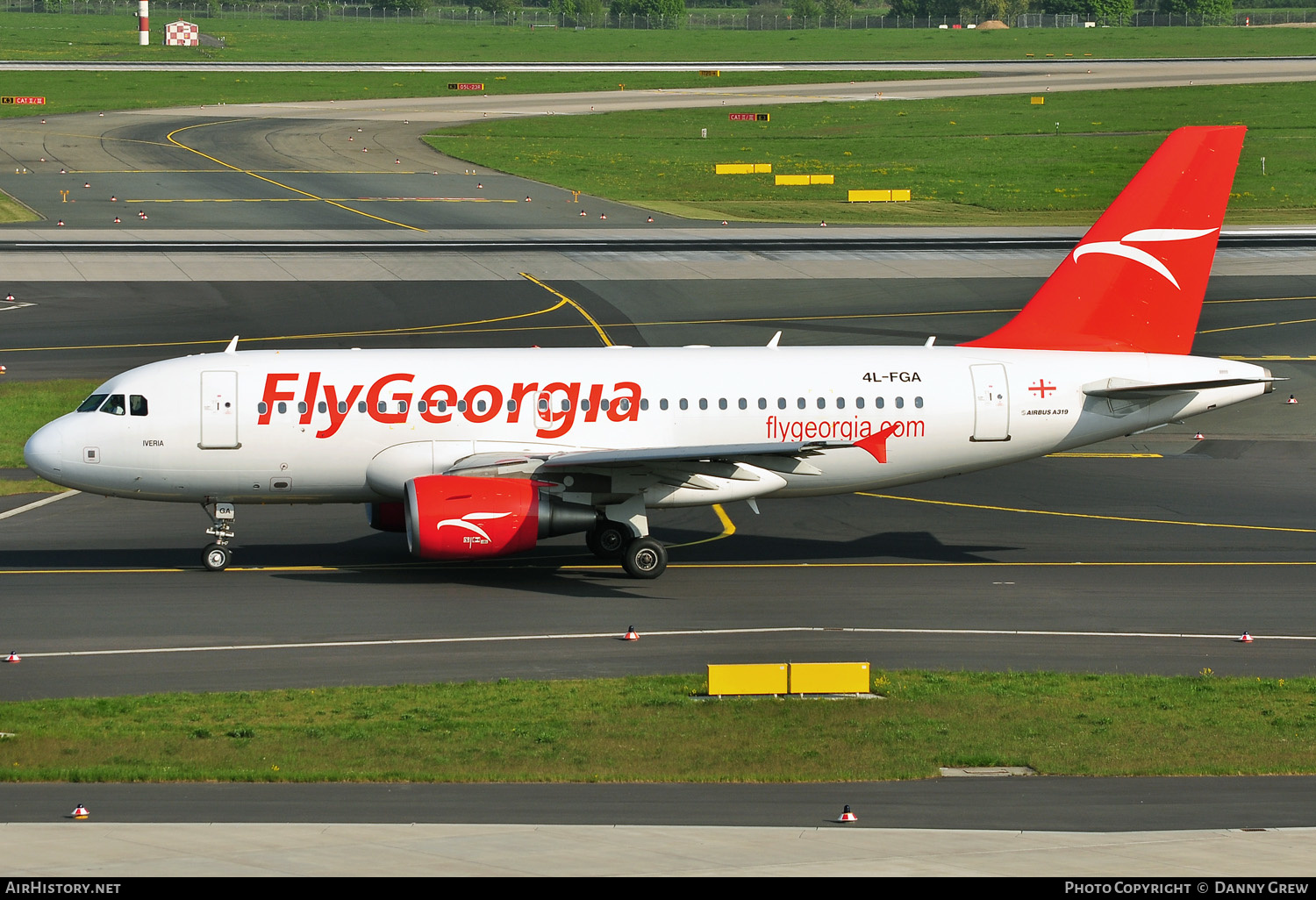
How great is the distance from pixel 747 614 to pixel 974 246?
5404 cm

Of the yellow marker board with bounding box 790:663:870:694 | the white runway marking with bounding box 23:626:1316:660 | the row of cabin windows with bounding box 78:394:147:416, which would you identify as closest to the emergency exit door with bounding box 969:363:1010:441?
the white runway marking with bounding box 23:626:1316:660

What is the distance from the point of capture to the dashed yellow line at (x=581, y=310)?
61625mm

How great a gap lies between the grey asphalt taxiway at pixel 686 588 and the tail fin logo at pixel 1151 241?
6745 mm

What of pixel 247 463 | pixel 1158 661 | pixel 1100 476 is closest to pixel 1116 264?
pixel 1100 476

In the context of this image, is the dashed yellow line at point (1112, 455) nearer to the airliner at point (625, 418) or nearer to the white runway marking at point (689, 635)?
the airliner at point (625, 418)

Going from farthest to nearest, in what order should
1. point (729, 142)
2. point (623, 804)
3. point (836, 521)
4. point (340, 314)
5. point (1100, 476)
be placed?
point (729, 142)
point (340, 314)
point (1100, 476)
point (836, 521)
point (623, 804)

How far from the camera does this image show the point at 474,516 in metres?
33.8

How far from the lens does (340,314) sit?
216ft

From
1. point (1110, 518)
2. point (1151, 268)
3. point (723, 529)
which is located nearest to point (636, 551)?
point (723, 529)

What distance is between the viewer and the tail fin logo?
3869 centimetres

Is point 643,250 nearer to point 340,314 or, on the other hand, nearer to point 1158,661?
point 340,314

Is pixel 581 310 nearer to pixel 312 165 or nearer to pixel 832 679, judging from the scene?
pixel 832 679

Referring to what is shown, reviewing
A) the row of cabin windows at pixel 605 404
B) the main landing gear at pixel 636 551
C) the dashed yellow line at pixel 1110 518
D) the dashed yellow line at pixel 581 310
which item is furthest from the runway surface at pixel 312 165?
the main landing gear at pixel 636 551

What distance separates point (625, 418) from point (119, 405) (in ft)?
37.7
